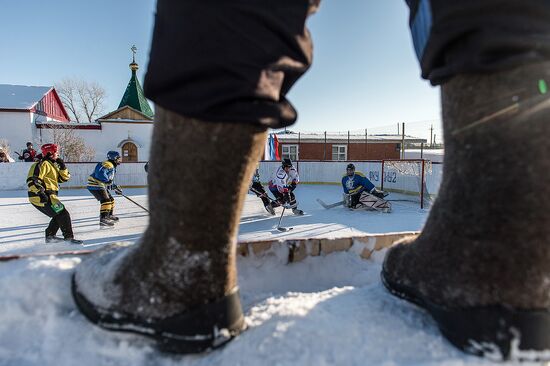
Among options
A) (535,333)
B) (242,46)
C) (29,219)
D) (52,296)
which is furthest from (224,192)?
(29,219)

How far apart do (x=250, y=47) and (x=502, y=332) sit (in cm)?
62

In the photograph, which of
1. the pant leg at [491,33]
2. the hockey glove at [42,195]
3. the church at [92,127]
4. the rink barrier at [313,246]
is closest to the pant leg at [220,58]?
the pant leg at [491,33]

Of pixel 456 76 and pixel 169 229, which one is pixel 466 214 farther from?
pixel 169 229

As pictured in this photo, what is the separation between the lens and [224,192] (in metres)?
0.64

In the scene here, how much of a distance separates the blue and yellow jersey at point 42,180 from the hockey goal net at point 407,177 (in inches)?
318

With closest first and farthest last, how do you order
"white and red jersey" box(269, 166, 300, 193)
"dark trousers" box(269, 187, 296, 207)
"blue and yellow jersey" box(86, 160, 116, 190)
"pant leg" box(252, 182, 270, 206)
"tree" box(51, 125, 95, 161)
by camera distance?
"blue and yellow jersey" box(86, 160, 116, 190), "dark trousers" box(269, 187, 296, 207), "pant leg" box(252, 182, 270, 206), "white and red jersey" box(269, 166, 300, 193), "tree" box(51, 125, 95, 161)

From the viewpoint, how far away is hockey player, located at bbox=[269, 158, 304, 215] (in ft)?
27.2

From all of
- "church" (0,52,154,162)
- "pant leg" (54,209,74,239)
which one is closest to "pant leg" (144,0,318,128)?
"pant leg" (54,209,74,239)

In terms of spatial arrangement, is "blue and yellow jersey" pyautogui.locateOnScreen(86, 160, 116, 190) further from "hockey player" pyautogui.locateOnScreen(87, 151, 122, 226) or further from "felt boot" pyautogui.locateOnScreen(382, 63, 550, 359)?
"felt boot" pyautogui.locateOnScreen(382, 63, 550, 359)

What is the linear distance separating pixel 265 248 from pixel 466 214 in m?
0.58

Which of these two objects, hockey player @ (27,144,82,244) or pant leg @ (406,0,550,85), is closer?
pant leg @ (406,0,550,85)

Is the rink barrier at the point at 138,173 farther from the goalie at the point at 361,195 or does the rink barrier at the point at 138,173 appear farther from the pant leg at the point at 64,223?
the pant leg at the point at 64,223

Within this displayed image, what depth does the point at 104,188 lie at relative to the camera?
286 inches

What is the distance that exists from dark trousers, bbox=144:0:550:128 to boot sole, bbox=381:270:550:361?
0.41 meters
